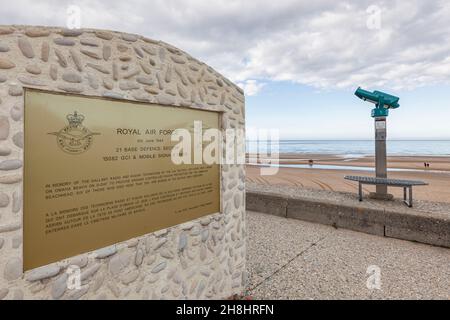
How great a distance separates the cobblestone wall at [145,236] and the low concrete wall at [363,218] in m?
3.22

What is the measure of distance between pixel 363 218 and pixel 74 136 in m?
5.54

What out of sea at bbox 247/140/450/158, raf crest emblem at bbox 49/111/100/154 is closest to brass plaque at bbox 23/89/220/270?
raf crest emblem at bbox 49/111/100/154

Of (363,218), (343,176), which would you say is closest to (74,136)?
(363,218)

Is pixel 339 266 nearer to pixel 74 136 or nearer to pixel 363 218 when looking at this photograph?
pixel 363 218

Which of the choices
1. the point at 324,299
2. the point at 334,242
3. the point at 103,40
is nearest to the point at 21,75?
the point at 103,40

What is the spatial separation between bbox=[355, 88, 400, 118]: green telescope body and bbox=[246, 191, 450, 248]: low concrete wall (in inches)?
120

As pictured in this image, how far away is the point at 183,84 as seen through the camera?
2807 millimetres

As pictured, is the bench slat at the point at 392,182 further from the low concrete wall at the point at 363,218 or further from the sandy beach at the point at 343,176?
the sandy beach at the point at 343,176

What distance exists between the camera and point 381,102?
289 inches

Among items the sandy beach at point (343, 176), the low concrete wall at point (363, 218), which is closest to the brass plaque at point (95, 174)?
the low concrete wall at point (363, 218)

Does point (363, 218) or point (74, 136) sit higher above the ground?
point (74, 136)

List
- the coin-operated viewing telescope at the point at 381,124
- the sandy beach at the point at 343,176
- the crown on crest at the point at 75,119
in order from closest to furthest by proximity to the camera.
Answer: the crown on crest at the point at 75,119, the coin-operated viewing telescope at the point at 381,124, the sandy beach at the point at 343,176

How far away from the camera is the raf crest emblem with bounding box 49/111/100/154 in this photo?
201 cm

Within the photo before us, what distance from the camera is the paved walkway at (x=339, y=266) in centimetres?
341
